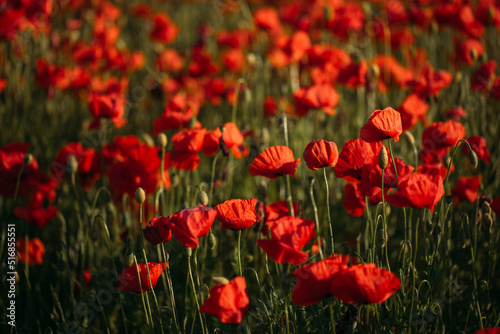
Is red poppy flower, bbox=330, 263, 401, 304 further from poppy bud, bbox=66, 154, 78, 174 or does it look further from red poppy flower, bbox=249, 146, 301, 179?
poppy bud, bbox=66, 154, 78, 174

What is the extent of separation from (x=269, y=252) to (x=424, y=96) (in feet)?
5.02

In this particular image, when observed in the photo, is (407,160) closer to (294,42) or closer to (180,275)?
(294,42)

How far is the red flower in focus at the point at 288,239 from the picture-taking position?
120 centimetres

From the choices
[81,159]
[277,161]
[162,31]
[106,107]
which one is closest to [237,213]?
[277,161]

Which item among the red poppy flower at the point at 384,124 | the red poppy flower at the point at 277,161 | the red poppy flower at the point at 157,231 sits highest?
the red poppy flower at the point at 384,124

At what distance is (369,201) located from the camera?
1.64m

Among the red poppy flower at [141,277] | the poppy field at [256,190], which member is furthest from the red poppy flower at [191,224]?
the red poppy flower at [141,277]

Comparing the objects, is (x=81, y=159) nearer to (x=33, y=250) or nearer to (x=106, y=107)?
(x=106, y=107)

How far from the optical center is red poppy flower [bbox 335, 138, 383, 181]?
4.81 feet

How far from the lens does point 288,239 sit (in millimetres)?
1207

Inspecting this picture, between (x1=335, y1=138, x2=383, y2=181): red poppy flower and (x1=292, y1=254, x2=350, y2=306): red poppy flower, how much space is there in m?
0.41

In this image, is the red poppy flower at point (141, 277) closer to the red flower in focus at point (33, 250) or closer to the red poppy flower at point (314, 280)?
the red poppy flower at point (314, 280)

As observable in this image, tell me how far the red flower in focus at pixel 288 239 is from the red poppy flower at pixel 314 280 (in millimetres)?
64

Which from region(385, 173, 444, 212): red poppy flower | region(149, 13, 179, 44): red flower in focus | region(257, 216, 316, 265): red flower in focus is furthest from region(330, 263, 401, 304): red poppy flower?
region(149, 13, 179, 44): red flower in focus
